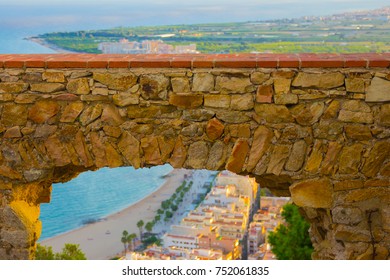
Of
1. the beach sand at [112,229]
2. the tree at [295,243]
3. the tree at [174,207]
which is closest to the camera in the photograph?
the tree at [295,243]

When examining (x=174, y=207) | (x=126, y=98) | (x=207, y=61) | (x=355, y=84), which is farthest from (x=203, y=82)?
(x=174, y=207)

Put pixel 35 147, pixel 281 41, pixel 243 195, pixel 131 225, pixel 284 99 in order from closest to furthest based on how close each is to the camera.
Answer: pixel 284 99
pixel 35 147
pixel 243 195
pixel 281 41
pixel 131 225

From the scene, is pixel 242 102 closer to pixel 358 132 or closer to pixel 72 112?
pixel 358 132

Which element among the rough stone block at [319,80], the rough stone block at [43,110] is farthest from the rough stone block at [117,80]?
the rough stone block at [319,80]

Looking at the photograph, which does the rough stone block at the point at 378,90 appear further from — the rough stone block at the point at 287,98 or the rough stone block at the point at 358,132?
the rough stone block at the point at 287,98

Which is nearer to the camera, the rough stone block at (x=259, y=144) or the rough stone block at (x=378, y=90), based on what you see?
the rough stone block at (x=378, y=90)
